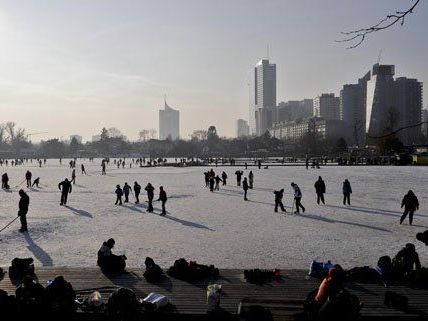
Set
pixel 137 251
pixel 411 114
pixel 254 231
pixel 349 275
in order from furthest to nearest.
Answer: pixel 411 114, pixel 254 231, pixel 137 251, pixel 349 275

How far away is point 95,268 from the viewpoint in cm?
973

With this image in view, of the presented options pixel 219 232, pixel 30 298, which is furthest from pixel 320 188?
pixel 30 298

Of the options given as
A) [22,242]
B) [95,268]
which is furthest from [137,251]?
[22,242]

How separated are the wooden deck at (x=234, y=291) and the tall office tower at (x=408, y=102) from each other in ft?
496

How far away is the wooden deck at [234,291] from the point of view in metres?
7.25

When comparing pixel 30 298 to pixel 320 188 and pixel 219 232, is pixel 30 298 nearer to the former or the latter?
pixel 219 232

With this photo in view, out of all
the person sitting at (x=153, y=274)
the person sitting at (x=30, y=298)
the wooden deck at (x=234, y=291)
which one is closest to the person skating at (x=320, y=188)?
the wooden deck at (x=234, y=291)

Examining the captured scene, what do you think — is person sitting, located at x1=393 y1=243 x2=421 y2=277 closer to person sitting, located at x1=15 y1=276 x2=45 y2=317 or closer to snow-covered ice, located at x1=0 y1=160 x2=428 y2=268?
snow-covered ice, located at x1=0 y1=160 x2=428 y2=268

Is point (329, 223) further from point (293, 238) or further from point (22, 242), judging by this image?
point (22, 242)

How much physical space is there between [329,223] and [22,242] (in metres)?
9.95

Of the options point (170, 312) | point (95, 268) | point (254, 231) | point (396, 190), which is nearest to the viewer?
point (170, 312)

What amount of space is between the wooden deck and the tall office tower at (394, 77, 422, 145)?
151191mm

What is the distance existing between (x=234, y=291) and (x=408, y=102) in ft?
525

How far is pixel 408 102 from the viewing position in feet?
506
